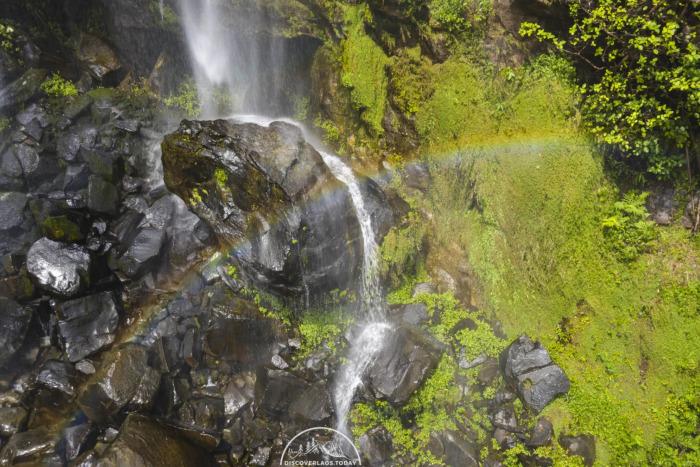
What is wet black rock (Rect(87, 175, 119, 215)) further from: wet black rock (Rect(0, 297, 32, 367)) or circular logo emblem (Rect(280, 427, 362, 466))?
circular logo emblem (Rect(280, 427, 362, 466))

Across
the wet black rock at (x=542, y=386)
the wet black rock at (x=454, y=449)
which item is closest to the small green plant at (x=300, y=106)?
the wet black rock at (x=542, y=386)

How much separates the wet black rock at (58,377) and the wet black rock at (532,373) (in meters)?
9.29

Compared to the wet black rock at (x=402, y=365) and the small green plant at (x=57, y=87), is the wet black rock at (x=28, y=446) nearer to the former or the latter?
the wet black rock at (x=402, y=365)

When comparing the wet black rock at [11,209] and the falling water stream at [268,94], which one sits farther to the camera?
the wet black rock at [11,209]

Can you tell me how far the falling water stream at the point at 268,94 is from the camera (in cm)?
840

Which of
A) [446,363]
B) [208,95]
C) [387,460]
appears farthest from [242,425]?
[208,95]

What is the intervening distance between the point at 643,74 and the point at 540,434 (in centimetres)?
674

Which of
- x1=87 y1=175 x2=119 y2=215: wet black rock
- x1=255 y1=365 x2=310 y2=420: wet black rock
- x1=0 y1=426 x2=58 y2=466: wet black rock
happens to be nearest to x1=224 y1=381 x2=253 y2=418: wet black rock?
x1=255 y1=365 x2=310 y2=420: wet black rock

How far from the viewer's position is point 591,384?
6.95 metres

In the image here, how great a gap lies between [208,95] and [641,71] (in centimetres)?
1325

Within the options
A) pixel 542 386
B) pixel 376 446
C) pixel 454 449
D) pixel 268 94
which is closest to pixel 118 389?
pixel 376 446

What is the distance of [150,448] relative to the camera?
20.9ft

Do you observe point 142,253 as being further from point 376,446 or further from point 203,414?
point 376,446

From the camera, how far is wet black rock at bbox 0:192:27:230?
977 cm
